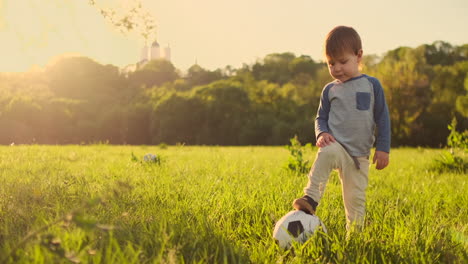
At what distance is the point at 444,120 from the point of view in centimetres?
3706

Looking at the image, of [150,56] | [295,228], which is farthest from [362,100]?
[150,56]

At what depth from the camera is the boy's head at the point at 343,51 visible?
2.93 meters

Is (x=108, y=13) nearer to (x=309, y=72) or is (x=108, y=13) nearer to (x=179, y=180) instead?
(x=179, y=180)

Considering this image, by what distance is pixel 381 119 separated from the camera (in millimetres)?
3098

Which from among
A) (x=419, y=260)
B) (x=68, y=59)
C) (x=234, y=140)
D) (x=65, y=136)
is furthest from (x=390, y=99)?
(x=68, y=59)

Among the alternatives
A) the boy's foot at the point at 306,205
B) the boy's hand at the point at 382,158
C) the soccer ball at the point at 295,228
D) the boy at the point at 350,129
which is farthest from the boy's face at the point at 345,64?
the soccer ball at the point at 295,228

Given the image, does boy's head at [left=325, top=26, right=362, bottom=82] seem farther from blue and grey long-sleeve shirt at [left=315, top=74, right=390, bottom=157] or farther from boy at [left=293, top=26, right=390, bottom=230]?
blue and grey long-sleeve shirt at [left=315, top=74, right=390, bottom=157]

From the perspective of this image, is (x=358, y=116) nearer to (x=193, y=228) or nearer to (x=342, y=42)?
(x=342, y=42)

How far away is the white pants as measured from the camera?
293 centimetres

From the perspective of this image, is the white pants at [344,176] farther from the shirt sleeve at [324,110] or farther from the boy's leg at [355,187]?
the shirt sleeve at [324,110]

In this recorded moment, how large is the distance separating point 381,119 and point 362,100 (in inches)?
9.5

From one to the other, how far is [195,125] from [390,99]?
2188cm

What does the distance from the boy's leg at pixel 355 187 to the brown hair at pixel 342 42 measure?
2.84ft

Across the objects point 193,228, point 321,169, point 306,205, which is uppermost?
point 321,169
